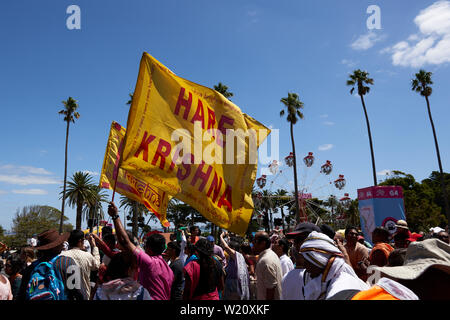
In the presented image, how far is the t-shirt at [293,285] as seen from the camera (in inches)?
130

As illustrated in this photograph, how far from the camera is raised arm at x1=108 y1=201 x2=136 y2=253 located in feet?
11.3

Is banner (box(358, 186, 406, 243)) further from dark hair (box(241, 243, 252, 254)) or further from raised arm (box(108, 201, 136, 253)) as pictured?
raised arm (box(108, 201, 136, 253))

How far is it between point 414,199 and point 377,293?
53792 mm

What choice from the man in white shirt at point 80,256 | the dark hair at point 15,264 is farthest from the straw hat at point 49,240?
the dark hair at point 15,264

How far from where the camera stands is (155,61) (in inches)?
216

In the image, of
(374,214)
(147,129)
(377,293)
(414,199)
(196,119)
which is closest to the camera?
(377,293)

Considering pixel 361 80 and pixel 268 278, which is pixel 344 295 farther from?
pixel 361 80

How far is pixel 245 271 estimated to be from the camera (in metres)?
5.58

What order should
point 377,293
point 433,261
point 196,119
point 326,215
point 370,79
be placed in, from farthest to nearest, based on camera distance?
point 326,215 < point 370,79 < point 196,119 < point 433,261 < point 377,293

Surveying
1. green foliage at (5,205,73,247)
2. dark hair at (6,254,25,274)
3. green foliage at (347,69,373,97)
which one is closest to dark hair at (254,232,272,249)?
dark hair at (6,254,25,274)

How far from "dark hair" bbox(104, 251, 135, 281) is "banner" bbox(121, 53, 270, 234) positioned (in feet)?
6.81

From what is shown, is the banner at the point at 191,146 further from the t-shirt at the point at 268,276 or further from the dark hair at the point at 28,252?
the dark hair at the point at 28,252
